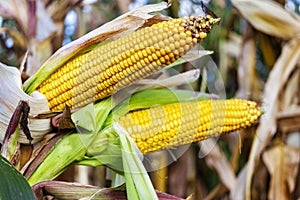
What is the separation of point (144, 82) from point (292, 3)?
734 millimetres

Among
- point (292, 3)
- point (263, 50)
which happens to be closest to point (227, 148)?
point (263, 50)

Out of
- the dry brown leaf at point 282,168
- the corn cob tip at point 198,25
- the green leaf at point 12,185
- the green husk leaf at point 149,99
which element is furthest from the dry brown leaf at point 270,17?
the green leaf at point 12,185

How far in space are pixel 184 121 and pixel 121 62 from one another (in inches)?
4.4

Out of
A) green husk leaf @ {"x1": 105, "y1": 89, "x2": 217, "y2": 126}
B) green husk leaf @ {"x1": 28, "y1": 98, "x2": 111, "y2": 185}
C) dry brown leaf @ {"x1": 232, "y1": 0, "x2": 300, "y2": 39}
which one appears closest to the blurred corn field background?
dry brown leaf @ {"x1": 232, "y1": 0, "x2": 300, "y2": 39}

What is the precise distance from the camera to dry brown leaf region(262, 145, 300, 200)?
36.4 inches

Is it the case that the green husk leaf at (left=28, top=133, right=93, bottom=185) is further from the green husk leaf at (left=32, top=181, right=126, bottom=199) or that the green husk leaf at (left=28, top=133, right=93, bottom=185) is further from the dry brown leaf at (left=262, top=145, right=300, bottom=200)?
the dry brown leaf at (left=262, top=145, right=300, bottom=200)

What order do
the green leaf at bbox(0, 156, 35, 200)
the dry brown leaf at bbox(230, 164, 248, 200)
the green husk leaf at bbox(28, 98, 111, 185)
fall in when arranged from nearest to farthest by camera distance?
1. the green leaf at bbox(0, 156, 35, 200)
2. the green husk leaf at bbox(28, 98, 111, 185)
3. the dry brown leaf at bbox(230, 164, 248, 200)

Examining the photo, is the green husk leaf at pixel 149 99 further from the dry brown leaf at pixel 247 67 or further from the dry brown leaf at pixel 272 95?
the dry brown leaf at pixel 247 67

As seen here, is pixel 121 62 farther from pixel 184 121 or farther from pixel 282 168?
pixel 282 168

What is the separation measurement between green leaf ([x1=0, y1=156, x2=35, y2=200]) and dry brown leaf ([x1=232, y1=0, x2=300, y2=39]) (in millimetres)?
685

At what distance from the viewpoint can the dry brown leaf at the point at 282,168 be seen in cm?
93

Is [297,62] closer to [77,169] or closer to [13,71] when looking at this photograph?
[77,169]

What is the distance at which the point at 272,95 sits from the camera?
96cm

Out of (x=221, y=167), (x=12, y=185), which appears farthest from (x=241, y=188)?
(x=12, y=185)
